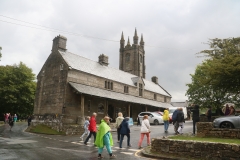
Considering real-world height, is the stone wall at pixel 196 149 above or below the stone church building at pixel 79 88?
below

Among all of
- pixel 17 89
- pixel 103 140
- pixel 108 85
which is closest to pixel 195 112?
pixel 103 140

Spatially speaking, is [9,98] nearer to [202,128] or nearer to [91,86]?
[91,86]

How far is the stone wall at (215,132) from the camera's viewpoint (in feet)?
38.2

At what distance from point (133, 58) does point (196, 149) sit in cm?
5811

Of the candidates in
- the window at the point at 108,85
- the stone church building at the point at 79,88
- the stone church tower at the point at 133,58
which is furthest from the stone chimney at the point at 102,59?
the stone church tower at the point at 133,58

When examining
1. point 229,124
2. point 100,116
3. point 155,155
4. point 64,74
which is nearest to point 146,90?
point 100,116

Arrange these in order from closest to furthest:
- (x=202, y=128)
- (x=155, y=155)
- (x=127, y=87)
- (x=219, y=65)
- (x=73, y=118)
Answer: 1. (x=155, y=155)
2. (x=202, y=128)
3. (x=219, y=65)
4. (x=73, y=118)
5. (x=127, y=87)

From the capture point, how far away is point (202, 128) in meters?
12.9

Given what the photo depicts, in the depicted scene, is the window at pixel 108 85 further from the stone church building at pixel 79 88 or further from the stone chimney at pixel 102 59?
the stone chimney at pixel 102 59

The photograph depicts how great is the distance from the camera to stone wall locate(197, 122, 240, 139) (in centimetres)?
1166

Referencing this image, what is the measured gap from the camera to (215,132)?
40.9ft

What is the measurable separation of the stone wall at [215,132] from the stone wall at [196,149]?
14.1 feet

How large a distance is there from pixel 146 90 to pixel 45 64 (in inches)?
820

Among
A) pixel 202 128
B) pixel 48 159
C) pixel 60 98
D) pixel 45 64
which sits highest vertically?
pixel 45 64
